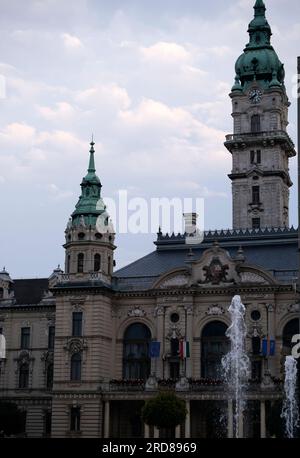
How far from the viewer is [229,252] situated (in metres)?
86.8

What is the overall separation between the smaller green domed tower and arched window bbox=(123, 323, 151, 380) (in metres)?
5.41

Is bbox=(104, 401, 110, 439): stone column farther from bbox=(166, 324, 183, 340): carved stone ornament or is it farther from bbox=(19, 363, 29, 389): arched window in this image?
bbox=(19, 363, 29, 389): arched window

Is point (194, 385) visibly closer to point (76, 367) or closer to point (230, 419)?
point (230, 419)

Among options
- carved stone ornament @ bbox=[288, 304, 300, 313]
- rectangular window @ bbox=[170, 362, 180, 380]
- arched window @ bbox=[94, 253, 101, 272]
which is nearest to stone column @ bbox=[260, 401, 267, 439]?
carved stone ornament @ bbox=[288, 304, 300, 313]

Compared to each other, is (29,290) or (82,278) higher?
(29,290)

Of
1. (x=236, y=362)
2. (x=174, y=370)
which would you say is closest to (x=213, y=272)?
(x=236, y=362)

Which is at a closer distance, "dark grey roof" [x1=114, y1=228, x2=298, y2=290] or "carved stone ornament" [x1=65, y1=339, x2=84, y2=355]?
"carved stone ornament" [x1=65, y1=339, x2=84, y2=355]

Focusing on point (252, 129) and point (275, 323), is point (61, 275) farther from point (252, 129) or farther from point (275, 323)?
point (252, 129)

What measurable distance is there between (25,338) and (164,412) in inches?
1108

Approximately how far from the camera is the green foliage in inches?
3194

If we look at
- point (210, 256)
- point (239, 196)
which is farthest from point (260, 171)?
point (210, 256)
